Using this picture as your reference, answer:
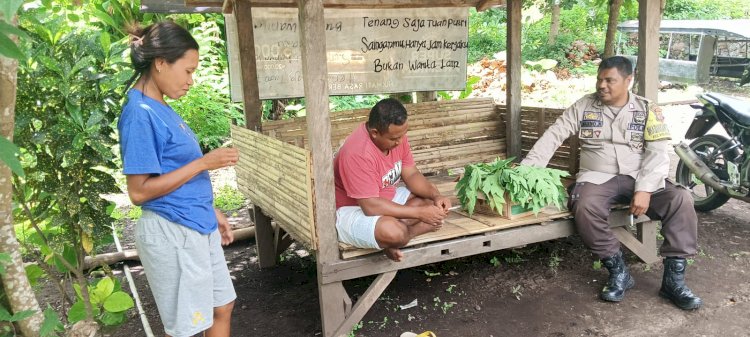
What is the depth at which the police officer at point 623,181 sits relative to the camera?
3.95 metres

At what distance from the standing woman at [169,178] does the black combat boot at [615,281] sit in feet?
9.48

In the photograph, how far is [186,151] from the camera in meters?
2.28

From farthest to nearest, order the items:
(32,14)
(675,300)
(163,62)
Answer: (675,300) → (32,14) → (163,62)

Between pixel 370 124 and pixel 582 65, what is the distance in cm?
1567

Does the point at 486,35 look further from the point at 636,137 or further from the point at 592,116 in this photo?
the point at 636,137

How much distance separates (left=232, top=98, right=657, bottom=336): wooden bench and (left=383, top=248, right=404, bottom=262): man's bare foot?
0.08m

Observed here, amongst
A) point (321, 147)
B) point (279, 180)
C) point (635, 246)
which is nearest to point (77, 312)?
point (279, 180)

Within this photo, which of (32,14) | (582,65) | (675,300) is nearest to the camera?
(32,14)

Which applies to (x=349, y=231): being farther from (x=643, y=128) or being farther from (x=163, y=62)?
(x=643, y=128)

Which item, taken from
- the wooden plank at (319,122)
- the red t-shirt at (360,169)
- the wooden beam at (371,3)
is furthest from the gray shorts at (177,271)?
the wooden beam at (371,3)

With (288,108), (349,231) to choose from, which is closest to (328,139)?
(349,231)

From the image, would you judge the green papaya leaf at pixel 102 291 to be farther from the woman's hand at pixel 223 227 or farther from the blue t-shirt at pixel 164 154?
the blue t-shirt at pixel 164 154

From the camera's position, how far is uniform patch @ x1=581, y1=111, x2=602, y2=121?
4273 millimetres

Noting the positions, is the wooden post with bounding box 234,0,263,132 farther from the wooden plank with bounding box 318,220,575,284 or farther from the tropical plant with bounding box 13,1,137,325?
the wooden plank with bounding box 318,220,575,284
